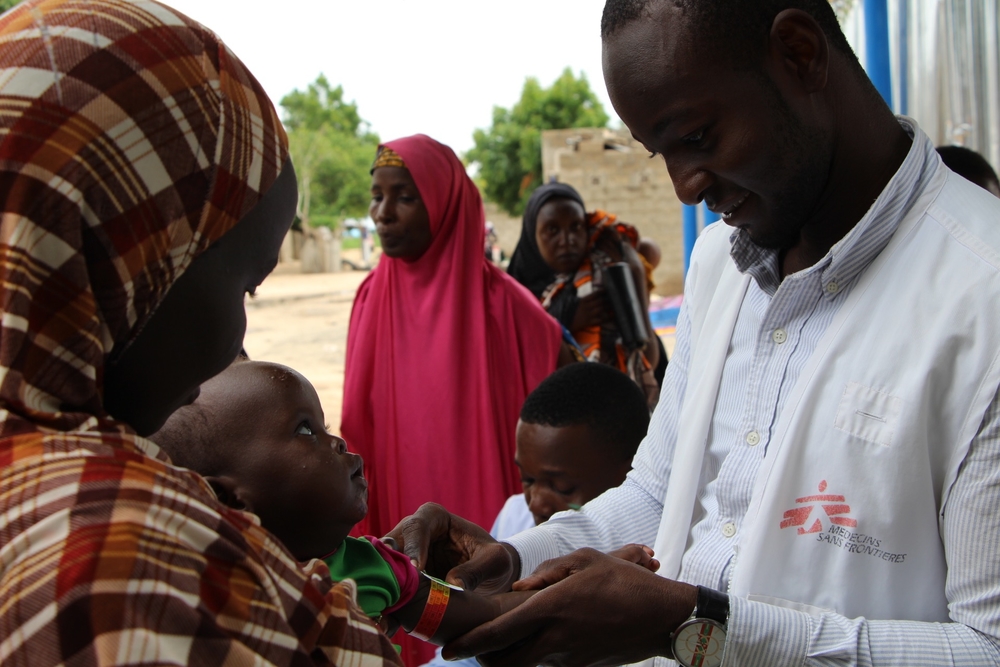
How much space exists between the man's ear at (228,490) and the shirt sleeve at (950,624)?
0.92 meters

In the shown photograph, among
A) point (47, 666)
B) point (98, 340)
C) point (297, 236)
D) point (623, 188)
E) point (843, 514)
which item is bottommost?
point (297, 236)

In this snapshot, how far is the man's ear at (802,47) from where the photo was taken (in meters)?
1.41

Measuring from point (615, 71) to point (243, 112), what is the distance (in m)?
0.82

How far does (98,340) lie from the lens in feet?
2.50

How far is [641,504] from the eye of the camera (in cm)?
190

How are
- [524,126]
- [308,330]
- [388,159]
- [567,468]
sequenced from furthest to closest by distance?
[524,126] < [308,330] < [388,159] < [567,468]

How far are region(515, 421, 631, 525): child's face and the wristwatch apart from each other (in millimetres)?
1250

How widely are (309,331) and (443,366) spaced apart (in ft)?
42.2

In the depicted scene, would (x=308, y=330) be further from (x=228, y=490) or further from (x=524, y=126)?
(x=524, y=126)

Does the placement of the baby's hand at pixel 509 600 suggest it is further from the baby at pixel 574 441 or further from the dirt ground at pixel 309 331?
the dirt ground at pixel 309 331

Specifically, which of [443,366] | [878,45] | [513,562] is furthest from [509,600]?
[878,45]

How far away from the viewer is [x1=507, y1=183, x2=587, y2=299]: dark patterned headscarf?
530 cm

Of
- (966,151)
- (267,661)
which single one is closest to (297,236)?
(966,151)

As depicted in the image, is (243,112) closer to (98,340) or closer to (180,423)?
(98,340)
